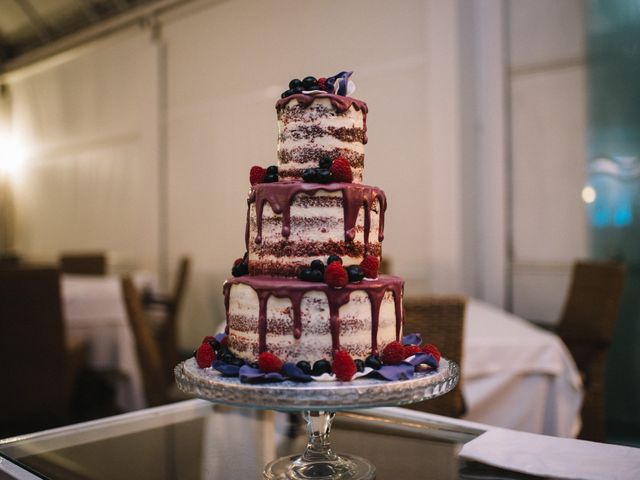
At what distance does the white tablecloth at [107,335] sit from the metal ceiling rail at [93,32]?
400cm

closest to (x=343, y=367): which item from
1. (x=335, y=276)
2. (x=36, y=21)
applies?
(x=335, y=276)

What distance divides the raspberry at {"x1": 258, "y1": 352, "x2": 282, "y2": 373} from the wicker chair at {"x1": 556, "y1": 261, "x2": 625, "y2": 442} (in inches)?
86.0

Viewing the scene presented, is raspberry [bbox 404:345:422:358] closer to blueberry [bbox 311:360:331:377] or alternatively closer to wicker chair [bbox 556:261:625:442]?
blueberry [bbox 311:360:331:377]

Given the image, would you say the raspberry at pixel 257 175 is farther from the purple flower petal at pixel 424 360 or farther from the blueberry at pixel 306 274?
the purple flower petal at pixel 424 360

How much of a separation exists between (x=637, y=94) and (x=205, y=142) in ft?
13.7

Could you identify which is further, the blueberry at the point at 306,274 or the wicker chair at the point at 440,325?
the wicker chair at the point at 440,325

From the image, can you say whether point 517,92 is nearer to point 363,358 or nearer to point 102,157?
point 363,358

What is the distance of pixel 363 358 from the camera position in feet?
4.18

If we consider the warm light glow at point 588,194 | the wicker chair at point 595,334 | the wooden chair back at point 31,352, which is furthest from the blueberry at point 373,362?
the warm light glow at point 588,194

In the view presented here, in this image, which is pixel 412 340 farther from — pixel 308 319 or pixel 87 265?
pixel 87 265

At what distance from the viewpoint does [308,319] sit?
4.07 feet

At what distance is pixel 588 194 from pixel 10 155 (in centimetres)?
888

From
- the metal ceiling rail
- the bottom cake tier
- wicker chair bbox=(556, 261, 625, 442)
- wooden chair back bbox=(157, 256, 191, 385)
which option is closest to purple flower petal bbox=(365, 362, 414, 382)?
the bottom cake tier

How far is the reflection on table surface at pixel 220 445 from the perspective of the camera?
1162 mm
